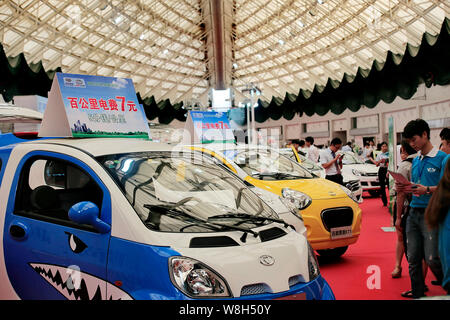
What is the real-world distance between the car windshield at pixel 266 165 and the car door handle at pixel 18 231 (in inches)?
133

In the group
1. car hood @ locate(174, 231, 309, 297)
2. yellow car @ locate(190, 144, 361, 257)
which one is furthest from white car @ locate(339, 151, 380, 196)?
car hood @ locate(174, 231, 309, 297)

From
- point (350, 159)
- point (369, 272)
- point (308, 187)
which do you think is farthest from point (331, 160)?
point (350, 159)

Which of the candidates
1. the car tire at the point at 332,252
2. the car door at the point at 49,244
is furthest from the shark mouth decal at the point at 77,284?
the car tire at the point at 332,252

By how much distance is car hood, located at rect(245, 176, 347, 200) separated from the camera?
5211mm

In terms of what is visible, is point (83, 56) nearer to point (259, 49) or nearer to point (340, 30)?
point (259, 49)

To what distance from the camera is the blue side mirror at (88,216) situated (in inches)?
88.9

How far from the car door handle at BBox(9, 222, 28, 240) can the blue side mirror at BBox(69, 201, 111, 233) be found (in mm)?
582

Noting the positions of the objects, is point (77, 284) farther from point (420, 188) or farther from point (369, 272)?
point (369, 272)

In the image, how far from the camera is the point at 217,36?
109 ft

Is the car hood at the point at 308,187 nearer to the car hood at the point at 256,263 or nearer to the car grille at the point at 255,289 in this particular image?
the car hood at the point at 256,263

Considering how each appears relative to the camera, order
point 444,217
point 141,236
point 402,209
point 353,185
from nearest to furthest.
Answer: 1. point 444,217
2. point 141,236
3. point 402,209
4. point 353,185

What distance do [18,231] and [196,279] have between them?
4.29 feet

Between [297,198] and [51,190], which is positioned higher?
[51,190]

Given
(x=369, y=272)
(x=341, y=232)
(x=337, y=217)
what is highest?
(x=337, y=217)
